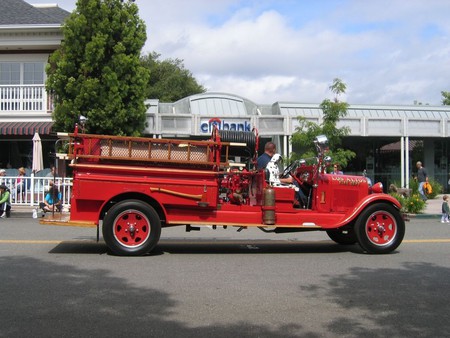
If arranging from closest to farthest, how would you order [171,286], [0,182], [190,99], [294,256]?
[171,286], [294,256], [0,182], [190,99]

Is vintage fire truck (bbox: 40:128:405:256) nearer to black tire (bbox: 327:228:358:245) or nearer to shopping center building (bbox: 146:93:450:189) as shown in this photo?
black tire (bbox: 327:228:358:245)

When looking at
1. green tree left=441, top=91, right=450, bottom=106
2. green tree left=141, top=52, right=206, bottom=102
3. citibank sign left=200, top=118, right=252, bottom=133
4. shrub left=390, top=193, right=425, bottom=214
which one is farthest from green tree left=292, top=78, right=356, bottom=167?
green tree left=441, top=91, right=450, bottom=106

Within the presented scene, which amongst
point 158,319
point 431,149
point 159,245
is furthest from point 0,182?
point 431,149

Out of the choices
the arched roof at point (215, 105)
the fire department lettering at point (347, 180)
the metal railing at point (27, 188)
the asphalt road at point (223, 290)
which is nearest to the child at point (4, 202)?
the metal railing at point (27, 188)

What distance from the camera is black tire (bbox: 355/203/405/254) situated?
27.9 ft

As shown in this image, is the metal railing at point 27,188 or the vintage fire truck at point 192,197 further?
the metal railing at point 27,188

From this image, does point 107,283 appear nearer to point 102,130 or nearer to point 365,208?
point 365,208

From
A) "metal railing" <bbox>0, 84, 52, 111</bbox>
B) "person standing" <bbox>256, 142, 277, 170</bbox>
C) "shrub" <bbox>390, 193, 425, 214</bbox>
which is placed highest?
"metal railing" <bbox>0, 84, 52, 111</bbox>

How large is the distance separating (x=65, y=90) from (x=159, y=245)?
34.1ft

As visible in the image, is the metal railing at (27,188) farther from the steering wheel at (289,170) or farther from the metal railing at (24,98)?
the steering wheel at (289,170)

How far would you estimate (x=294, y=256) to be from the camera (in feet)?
28.0

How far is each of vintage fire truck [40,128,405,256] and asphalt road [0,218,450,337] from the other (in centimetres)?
50

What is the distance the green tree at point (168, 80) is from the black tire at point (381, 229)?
107ft

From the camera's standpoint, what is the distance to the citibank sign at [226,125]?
2084 centimetres
